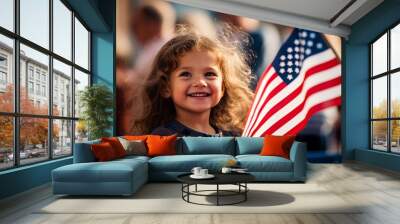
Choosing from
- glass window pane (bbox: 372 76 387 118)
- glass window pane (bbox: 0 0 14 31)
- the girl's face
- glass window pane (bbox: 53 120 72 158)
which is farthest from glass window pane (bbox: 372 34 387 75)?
glass window pane (bbox: 0 0 14 31)

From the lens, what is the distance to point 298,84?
28.9 ft

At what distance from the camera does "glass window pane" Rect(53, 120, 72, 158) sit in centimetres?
627

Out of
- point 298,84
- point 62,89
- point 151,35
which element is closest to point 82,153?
point 62,89

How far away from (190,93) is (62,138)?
9.76 ft

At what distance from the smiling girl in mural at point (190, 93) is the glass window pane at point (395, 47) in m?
3.40

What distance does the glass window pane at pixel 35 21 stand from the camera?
17.1ft

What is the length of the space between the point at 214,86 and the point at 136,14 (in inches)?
95.5

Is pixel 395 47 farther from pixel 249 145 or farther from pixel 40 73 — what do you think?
pixel 40 73

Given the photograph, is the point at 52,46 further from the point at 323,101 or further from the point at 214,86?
the point at 323,101

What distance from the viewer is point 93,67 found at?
834 centimetres

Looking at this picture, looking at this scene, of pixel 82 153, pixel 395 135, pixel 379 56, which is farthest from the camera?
pixel 379 56

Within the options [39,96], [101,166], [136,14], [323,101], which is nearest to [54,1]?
[39,96]

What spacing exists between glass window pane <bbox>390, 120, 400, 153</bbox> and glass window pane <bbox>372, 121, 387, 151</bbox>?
1.00 feet

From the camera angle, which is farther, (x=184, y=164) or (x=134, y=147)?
(x=134, y=147)
